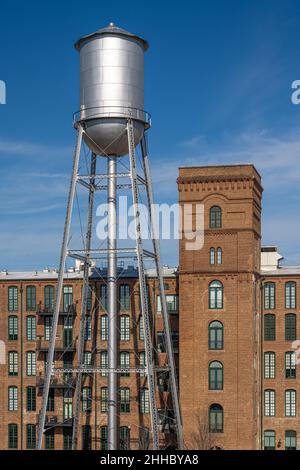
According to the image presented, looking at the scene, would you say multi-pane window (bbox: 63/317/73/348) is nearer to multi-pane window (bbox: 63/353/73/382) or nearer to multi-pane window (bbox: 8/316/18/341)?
multi-pane window (bbox: 63/353/73/382)

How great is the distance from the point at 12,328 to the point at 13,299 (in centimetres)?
210

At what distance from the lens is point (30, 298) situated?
59781 mm

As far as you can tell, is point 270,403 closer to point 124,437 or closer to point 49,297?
point 124,437

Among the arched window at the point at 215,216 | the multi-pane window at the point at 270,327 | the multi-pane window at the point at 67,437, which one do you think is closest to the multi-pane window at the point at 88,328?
the multi-pane window at the point at 67,437

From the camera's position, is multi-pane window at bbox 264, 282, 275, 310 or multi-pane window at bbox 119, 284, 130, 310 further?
multi-pane window at bbox 264, 282, 275, 310

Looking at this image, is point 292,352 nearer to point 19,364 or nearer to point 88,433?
point 88,433

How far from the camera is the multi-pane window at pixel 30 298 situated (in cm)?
5972

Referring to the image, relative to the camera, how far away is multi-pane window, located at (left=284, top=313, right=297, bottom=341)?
190 feet

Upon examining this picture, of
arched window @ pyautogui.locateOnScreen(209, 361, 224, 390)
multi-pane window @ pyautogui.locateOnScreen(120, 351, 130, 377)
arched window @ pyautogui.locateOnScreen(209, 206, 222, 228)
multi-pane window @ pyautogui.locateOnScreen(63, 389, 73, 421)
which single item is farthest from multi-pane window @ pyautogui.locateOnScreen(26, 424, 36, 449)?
arched window @ pyautogui.locateOnScreen(209, 206, 222, 228)

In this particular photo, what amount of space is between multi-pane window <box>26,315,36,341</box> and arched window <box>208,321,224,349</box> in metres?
13.4

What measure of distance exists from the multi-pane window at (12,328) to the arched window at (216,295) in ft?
48.7

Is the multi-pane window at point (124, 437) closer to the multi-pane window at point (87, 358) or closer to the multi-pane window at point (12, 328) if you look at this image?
the multi-pane window at point (87, 358)

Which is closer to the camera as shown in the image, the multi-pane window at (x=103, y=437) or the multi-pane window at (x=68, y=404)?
the multi-pane window at (x=103, y=437)
